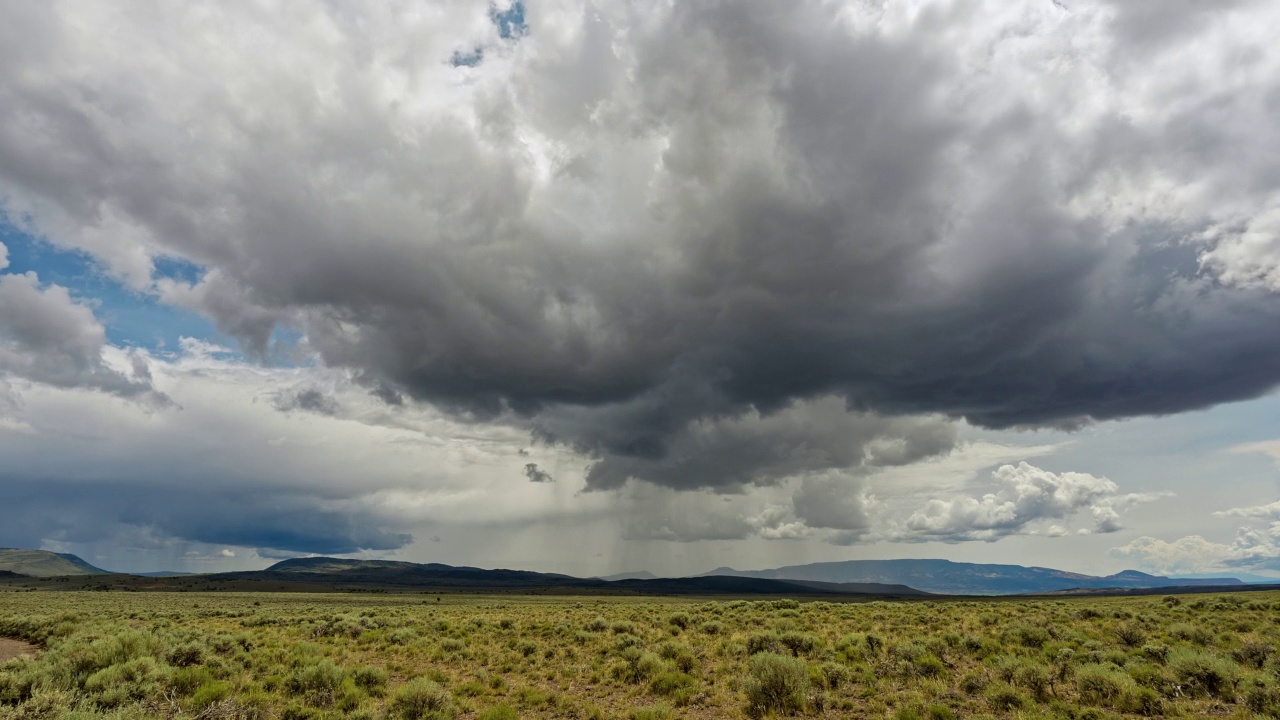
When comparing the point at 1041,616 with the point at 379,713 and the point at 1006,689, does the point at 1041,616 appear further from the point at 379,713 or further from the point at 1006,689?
the point at 379,713

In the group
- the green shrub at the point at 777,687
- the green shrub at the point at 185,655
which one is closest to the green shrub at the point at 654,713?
the green shrub at the point at 777,687

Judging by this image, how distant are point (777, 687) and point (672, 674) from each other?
4792 mm

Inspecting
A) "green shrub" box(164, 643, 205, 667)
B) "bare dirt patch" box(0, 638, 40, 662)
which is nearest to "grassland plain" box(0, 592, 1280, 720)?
"green shrub" box(164, 643, 205, 667)

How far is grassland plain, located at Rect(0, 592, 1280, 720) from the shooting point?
16672 mm

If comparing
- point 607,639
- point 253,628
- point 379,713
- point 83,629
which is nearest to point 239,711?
point 379,713

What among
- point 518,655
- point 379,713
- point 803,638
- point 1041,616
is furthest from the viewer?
point 1041,616

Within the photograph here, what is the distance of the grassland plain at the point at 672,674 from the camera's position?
54.7 feet

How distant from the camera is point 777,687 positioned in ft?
61.9

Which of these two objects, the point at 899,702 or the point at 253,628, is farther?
the point at 253,628

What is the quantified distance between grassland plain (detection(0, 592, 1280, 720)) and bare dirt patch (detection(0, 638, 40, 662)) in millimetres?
841

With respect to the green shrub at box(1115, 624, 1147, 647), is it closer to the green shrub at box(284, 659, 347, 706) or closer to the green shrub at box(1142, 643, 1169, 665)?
the green shrub at box(1142, 643, 1169, 665)

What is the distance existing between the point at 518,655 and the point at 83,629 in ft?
91.7

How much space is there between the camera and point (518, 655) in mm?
28344

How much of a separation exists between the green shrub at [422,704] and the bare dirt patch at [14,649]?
22944mm
